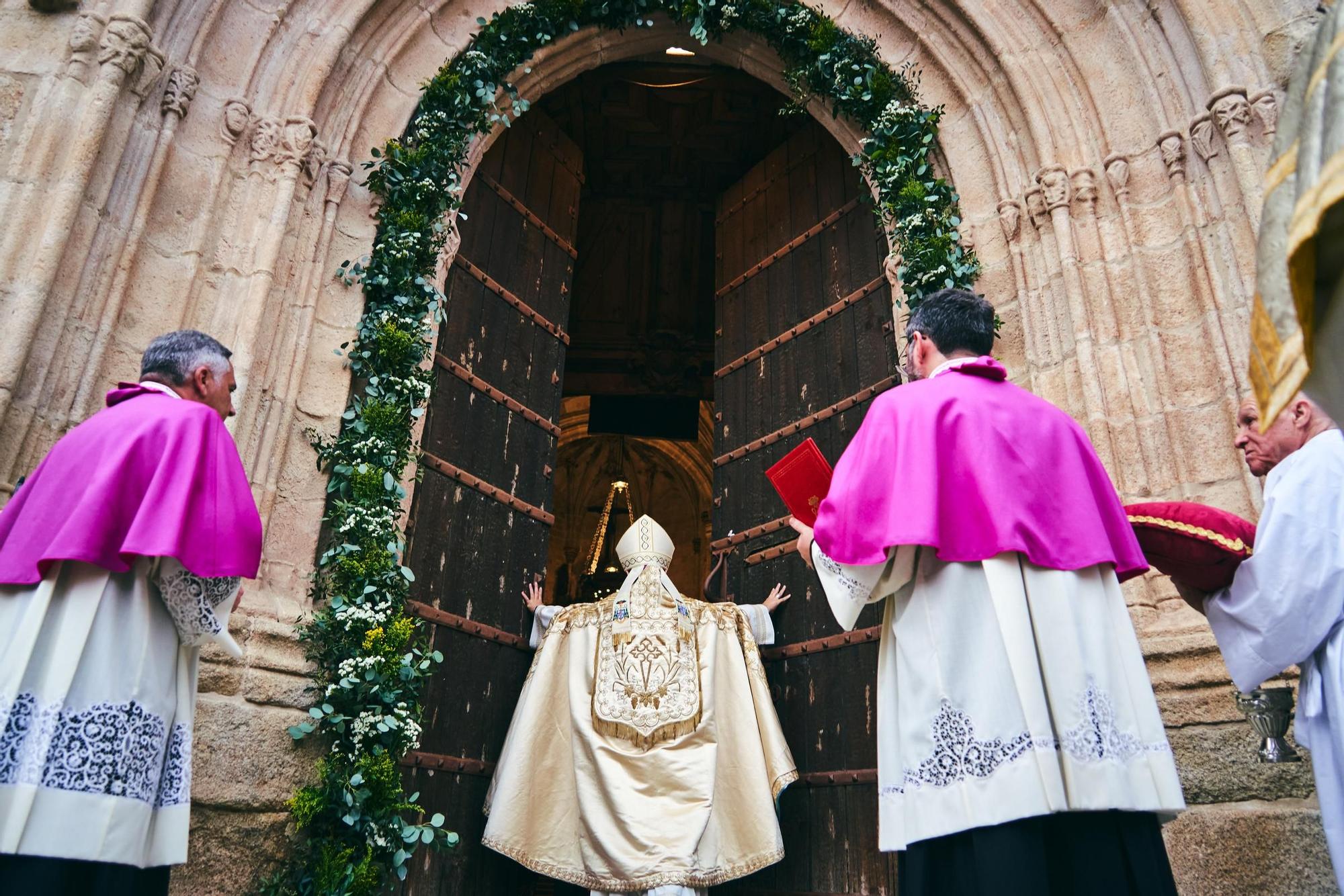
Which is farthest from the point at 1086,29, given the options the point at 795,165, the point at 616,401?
the point at 616,401

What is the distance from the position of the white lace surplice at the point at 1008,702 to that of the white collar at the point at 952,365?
1.69 feet

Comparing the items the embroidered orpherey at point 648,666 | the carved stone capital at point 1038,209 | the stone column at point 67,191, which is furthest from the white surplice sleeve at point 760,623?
the stone column at point 67,191

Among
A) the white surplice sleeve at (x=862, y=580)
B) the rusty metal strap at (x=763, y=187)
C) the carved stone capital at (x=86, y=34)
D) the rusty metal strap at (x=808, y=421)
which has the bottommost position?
the white surplice sleeve at (x=862, y=580)

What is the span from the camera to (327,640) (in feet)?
11.8

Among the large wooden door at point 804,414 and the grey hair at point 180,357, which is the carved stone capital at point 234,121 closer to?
the grey hair at point 180,357

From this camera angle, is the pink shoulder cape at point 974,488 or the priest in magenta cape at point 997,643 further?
the pink shoulder cape at point 974,488

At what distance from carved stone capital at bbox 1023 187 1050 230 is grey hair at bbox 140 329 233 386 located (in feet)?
11.2

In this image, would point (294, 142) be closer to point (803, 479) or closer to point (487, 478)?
point (487, 478)

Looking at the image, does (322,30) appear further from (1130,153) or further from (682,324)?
(682,324)

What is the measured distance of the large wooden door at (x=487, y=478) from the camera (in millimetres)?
4098

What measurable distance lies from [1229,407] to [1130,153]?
1.34 m

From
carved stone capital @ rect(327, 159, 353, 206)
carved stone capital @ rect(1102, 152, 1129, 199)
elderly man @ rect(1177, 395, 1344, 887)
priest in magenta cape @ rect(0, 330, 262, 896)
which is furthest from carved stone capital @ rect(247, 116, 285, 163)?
elderly man @ rect(1177, 395, 1344, 887)

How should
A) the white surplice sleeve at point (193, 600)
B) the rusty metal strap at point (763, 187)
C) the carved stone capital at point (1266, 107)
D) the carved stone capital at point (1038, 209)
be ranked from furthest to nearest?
the rusty metal strap at point (763, 187) → the carved stone capital at point (1038, 209) → the carved stone capital at point (1266, 107) → the white surplice sleeve at point (193, 600)

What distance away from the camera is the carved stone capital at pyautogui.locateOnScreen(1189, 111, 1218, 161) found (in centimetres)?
397
